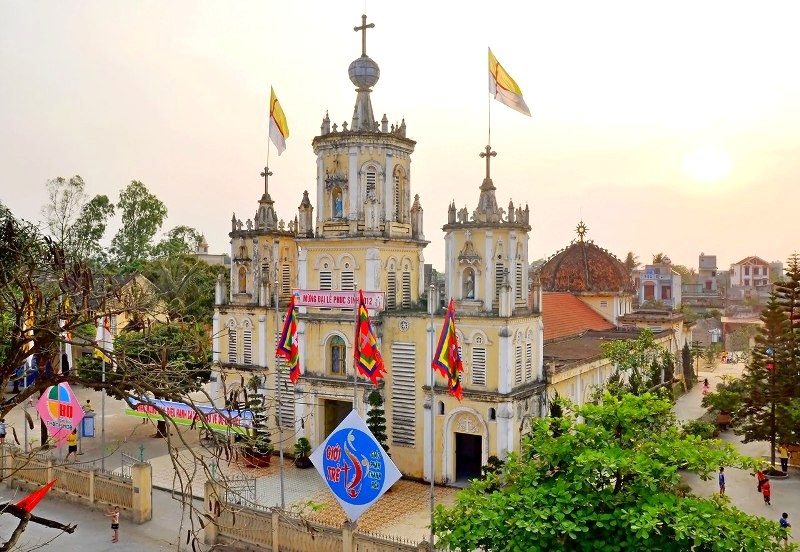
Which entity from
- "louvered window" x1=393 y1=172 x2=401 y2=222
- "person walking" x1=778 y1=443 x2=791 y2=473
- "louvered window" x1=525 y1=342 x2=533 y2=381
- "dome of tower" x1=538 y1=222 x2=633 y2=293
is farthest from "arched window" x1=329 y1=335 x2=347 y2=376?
"dome of tower" x1=538 y1=222 x2=633 y2=293

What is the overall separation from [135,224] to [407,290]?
1388 inches

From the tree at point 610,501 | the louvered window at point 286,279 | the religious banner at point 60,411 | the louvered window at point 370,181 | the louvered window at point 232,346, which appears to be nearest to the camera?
the tree at point 610,501

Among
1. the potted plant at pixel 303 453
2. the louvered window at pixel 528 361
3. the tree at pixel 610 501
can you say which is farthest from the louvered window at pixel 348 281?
the tree at pixel 610 501

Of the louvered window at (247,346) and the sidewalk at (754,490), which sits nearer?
the sidewalk at (754,490)

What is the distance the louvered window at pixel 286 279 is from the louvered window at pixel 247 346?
2565mm

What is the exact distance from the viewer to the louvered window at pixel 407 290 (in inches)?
1072

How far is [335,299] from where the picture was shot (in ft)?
82.8

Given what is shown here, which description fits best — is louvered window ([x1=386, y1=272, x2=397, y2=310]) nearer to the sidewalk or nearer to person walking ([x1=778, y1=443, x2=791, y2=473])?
the sidewalk

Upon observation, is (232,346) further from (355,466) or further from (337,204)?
(355,466)

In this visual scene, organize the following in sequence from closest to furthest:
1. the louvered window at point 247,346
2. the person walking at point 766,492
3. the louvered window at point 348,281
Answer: the person walking at point 766,492 → the louvered window at point 348,281 → the louvered window at point 247,346

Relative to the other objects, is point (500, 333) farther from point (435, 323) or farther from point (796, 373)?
point (796, 373)

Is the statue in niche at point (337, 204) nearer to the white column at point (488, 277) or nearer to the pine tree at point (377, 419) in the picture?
the white column at point (488, 277)

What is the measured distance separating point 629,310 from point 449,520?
137 ft

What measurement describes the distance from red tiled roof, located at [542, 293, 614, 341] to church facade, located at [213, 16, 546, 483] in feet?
41.0
